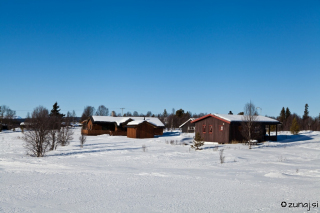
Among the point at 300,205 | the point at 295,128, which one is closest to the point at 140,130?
the point at 295,128

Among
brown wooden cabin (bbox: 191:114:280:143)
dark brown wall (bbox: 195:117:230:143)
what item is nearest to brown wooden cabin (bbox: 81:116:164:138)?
dark brown wall (bbox: 195:117:230:143)

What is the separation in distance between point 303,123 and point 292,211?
292 feet

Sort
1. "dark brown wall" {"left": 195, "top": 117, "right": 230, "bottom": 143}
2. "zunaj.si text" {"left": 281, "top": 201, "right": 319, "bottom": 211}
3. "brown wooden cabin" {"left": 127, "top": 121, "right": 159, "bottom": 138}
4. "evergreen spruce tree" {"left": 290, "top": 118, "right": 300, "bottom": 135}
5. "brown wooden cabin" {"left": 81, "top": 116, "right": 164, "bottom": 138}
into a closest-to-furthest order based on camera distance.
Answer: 1. "zunaj.si text" {"left": 281, "top": 201, "right": 319, "bottom": 211}
2. "dark brown wall" {"left": 195, "top": 117, "right": 230, "bottom": 143}
3. "evergreen spruce tree" {"left": 290, "top": 118, "right": 300, "bottom": 135}
4. "brown wooden cabin" {"left": 127, "top": 121, "right": 159, "bottom": 138}
5. "brown wooden cabin" {"left": 81, "top": 116, "right": 164, "bottom": 138}

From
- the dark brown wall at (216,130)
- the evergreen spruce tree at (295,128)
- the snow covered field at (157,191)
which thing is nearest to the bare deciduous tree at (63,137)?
the snow covered field at (157,191)

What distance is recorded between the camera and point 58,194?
8531 millimetres

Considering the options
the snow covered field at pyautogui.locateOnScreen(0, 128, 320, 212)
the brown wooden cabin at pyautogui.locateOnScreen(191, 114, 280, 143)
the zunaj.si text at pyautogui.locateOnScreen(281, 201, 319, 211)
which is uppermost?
the brown wooden cabin at pyautogui.locateOnScreen(191, 114, 280, 143)

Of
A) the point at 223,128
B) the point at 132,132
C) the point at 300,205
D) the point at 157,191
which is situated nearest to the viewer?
the point at 300,205

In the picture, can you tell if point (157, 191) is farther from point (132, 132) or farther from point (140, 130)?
point (132, 132)

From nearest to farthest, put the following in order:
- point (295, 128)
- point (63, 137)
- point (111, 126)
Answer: point (63, 137), point (295, 128), point (111, 126)

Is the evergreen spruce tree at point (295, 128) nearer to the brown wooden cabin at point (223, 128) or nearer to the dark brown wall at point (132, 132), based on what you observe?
the brown wooden cabin at point (223, 128)

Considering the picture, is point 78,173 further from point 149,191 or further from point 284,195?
point 284,195

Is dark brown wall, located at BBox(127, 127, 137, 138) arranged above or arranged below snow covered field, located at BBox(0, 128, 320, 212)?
above

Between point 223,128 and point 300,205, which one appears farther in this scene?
point 223,128

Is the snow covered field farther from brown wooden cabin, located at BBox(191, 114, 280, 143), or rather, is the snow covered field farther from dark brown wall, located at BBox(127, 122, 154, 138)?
dark brown wall, located at BBox(127, 122, 154, 138)
